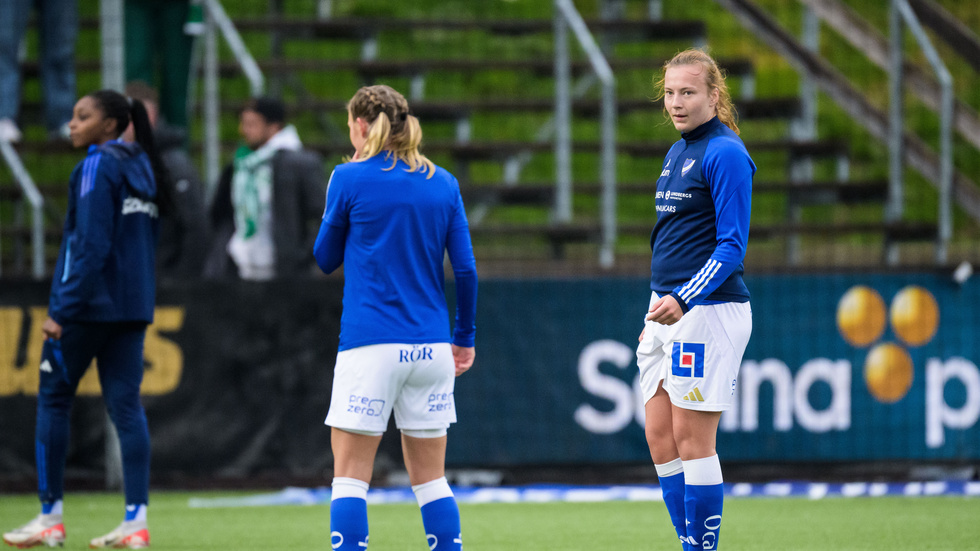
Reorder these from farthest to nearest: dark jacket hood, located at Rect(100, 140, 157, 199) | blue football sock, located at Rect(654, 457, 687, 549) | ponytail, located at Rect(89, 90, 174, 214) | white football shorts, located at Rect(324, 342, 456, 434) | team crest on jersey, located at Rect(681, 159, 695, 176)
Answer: ponytail, located at Rect(89, 90, 174, 214), dark jacket hood, located at Rect(100, 140, 157, 199), blue football sock, located at Rect(654, 457, 687, 549), team crest on jersey, located at Rect(681, 159, 695, 176), white football shorts, located at Rect(324, 342, 456, 434)

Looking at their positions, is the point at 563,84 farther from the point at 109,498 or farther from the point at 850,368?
the point at 109,498

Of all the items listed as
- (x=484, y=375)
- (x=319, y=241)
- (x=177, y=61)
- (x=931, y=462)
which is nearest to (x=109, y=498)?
(x=484, y=375)

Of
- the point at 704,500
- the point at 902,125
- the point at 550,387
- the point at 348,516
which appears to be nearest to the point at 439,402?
the point at 348,516

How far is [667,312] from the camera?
4.65 m

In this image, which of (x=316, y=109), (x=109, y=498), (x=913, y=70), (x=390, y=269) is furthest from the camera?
(x=316, y=109)

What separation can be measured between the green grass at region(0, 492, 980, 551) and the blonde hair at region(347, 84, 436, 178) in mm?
2392

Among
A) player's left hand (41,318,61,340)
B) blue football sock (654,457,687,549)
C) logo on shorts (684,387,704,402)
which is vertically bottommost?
blue football sock (654,457,687,549)

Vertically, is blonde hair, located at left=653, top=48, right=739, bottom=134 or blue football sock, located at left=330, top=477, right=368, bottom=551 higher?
blonde hair, located at left=653, top=48, right=739, bottom=134

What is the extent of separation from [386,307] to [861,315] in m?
4.99

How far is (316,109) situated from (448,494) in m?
8.25

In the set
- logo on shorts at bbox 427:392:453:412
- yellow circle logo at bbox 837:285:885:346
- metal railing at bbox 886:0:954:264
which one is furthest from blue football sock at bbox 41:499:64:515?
metal railing at bbox 886:0:954:264

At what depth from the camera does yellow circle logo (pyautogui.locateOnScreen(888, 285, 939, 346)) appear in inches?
341

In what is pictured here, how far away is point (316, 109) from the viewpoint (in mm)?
12531

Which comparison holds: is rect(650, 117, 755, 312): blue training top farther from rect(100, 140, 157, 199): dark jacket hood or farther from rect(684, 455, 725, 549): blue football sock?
rect(100, 140, 157, 199): dark jacket hood
